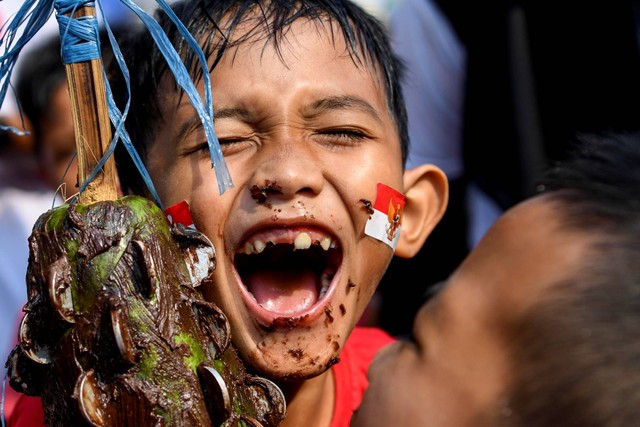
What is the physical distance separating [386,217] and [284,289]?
356 millimetres

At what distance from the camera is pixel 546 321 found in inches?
51.7

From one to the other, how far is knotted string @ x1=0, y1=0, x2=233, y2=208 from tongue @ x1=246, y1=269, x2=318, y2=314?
0.35 meters

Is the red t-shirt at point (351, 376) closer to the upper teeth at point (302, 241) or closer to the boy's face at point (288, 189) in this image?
the boy's face at point (288, 189)

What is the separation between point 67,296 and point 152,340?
187 mm

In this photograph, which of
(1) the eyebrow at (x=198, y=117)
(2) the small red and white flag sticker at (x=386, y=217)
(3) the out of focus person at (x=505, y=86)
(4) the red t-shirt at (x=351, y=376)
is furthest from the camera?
(3) the out of focus person at (x=505, y=86)

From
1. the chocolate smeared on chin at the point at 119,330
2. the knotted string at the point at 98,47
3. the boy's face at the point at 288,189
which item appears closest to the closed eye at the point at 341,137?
the boy's face at the point at 288,189

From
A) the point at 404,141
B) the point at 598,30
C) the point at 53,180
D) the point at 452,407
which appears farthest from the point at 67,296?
the point at 598,30

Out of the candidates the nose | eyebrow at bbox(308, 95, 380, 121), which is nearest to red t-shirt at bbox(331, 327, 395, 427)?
the nose

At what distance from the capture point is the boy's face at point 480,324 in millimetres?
1375

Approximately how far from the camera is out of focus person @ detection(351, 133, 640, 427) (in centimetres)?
127

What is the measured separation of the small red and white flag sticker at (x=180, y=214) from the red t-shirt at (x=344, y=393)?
72 cm

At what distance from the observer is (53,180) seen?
388 cm

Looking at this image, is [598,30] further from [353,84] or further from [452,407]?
[452,407]

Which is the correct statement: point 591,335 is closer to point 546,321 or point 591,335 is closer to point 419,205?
Result: point 546,321
